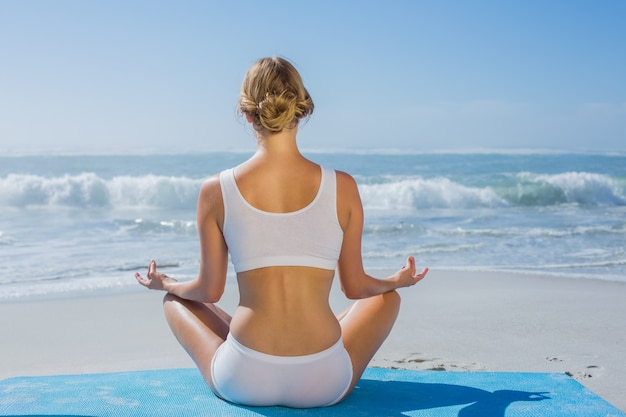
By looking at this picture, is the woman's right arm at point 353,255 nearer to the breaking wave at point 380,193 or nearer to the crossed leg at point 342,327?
the crossed leg at point 342,327

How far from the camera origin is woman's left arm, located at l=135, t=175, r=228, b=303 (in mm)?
2721

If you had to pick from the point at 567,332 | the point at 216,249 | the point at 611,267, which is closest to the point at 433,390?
the point at 216,249

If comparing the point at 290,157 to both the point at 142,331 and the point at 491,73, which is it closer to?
the point at 142,331

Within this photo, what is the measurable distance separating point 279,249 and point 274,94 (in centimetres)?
55

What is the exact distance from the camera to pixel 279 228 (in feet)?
8.77

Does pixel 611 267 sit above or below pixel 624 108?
below

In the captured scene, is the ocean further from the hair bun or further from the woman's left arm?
the hair bun

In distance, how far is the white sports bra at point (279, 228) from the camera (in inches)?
105

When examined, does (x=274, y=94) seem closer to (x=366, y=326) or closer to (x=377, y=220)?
(x=366, y=326)

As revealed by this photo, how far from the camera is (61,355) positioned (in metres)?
4.77

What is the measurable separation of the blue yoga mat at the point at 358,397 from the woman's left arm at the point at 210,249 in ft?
1.45

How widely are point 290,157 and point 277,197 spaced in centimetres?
16

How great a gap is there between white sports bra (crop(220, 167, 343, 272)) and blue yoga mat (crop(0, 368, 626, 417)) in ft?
2.02

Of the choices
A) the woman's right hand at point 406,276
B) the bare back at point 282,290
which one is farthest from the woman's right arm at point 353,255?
the bare back at point 282,290
